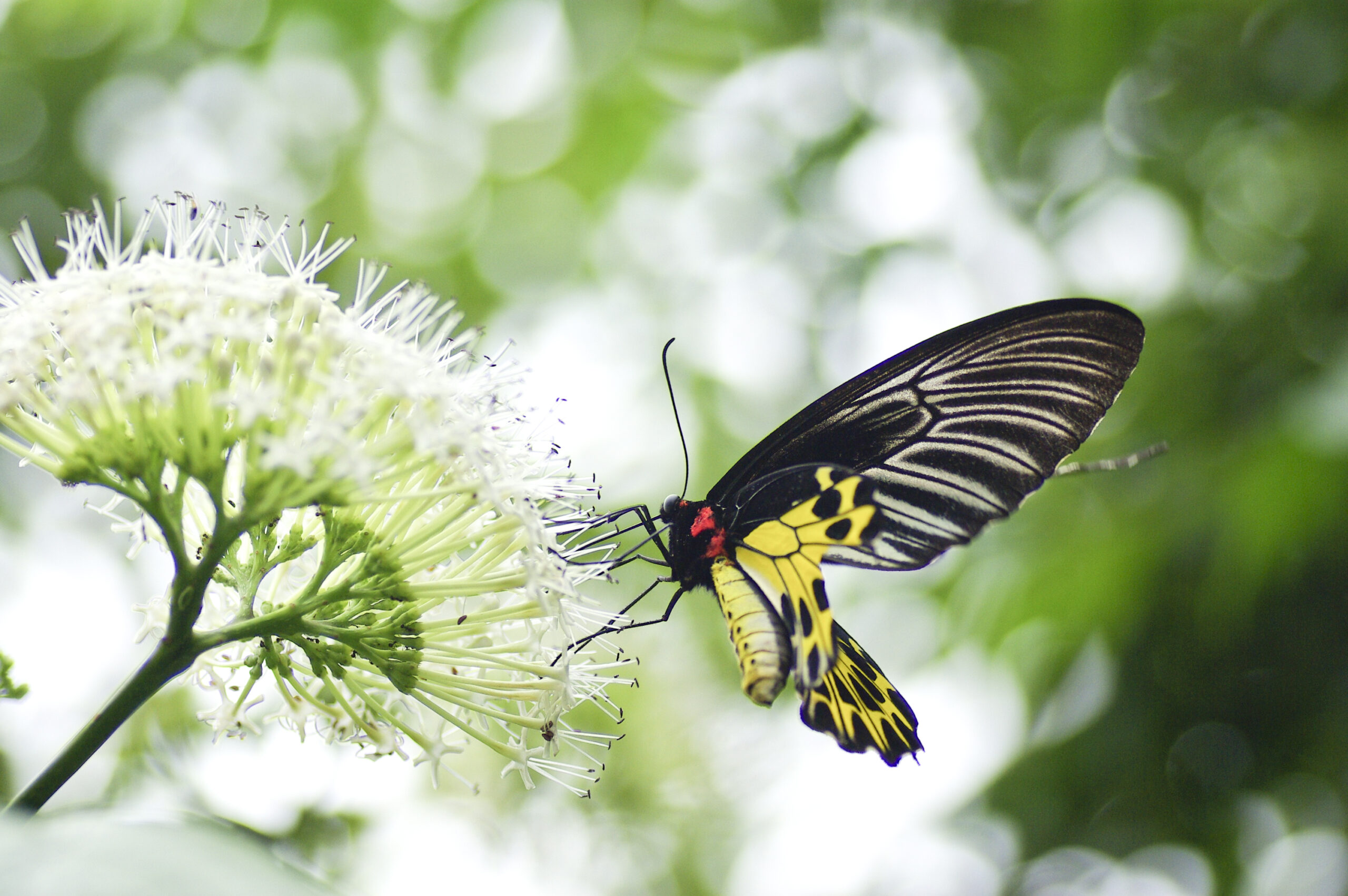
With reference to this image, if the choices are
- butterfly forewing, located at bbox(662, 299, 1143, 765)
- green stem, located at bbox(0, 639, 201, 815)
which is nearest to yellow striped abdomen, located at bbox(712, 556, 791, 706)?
butterfly forewing, located at bbox(662, 299, 1143, 765)

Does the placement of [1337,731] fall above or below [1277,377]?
below

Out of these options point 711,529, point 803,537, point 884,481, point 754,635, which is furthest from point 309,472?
point 884,481

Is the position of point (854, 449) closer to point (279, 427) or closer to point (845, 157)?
point (279, 427)

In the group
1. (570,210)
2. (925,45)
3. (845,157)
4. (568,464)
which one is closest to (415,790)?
(568,464)

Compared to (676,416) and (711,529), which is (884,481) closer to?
(711,529)

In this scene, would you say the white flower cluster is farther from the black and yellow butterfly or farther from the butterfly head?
the butterfly head
